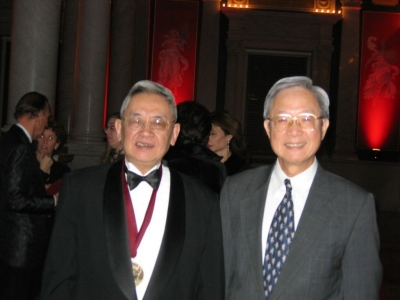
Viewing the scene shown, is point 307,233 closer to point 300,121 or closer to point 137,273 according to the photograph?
point 300,121

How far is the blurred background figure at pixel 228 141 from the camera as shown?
4715mm

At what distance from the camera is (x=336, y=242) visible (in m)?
2.23

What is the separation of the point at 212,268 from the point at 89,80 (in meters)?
7.72

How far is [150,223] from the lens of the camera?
2266 millimetres

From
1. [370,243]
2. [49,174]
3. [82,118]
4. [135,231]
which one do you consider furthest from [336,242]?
[82,118]

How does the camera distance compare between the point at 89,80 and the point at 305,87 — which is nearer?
the point at 305,87

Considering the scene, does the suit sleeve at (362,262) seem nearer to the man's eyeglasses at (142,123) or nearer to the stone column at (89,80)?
the man's eyeglasses at (142,123)

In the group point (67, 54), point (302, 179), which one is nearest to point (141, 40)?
point (67, 54)

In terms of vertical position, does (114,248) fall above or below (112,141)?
below

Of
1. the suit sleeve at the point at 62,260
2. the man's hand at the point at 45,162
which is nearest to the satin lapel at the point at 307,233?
the suit sleeve at the point at 62,260

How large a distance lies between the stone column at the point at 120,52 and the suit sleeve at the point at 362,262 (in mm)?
10120

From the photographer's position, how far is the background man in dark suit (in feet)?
12.1

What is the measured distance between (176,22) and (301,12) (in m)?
3.27

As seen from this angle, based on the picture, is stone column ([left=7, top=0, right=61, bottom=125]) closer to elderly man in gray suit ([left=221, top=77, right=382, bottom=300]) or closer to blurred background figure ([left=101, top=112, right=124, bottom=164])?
blurred background figure ([left=101, top=112, right=124, bottom=164])
